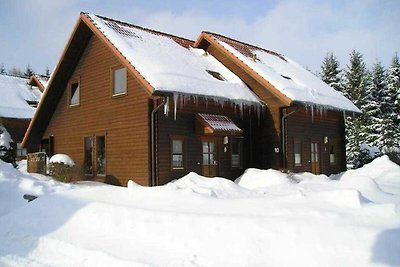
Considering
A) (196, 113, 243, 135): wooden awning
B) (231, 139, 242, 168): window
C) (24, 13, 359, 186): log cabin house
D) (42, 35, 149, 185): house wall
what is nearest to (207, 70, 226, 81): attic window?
(24, 13, 359, 186): log cabin house

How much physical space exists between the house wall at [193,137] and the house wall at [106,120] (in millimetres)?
570

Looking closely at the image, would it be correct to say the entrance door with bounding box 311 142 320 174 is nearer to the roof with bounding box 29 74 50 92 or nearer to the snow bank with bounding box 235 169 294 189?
the snow bank with bounding box 235 169 294 189

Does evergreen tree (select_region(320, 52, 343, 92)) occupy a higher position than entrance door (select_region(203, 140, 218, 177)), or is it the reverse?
evergreen tree (select_region(320, 52, 343, 92))

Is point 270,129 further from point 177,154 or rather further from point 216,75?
point 177,154

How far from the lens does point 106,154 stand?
16.1 m

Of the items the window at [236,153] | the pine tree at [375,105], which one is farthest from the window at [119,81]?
the pine tree at [375,105]

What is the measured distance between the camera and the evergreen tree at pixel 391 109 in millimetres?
35438

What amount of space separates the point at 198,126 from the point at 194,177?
230 cm

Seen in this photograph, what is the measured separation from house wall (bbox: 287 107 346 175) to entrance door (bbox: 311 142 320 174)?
25 cm

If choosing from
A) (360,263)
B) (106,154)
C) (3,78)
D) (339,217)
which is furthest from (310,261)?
(3,78)

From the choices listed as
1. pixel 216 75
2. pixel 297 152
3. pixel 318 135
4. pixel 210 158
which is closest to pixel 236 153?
pixel 210 158

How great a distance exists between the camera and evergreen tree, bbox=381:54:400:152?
3544 centimetres

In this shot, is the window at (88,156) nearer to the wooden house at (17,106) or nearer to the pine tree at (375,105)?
the wooden house at (17,106)

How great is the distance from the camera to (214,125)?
15.0 meters
